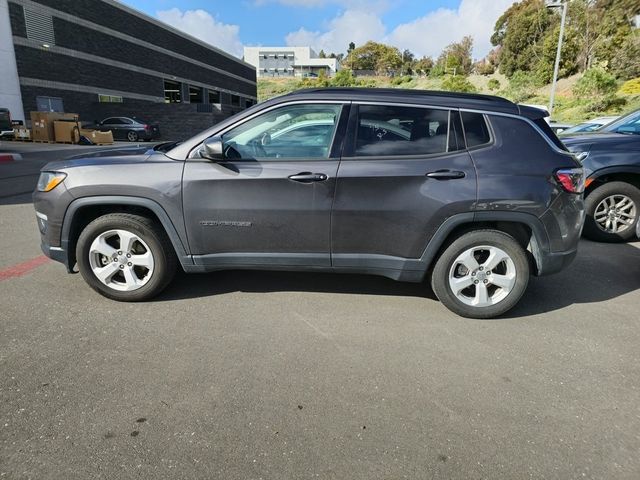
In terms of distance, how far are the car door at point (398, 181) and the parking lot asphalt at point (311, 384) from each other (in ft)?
2.18

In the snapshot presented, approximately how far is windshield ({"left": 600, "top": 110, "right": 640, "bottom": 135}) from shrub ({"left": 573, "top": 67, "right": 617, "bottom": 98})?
94.3 feet

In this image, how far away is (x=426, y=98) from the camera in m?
3.34

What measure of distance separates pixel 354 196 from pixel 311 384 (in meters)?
1.43

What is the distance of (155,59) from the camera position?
35531mm

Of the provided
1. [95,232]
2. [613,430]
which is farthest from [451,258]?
[95,232]

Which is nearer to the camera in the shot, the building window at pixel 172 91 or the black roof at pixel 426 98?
the black roof at pixel 426 98

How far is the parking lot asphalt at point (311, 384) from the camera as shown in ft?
6.79

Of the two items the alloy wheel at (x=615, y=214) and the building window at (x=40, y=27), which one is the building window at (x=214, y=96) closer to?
the building window at (x=40, y=27)

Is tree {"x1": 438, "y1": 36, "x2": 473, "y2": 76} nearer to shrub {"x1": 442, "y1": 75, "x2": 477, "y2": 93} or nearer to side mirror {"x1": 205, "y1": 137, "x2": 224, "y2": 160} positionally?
shrub {"x1": 442, "y1": 75, "x2": 477, "y2": 93}

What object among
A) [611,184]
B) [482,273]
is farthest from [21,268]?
[611,184]

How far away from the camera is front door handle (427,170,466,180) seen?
3193 mm

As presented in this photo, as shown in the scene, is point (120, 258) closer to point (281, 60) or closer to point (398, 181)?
point (398, 181)

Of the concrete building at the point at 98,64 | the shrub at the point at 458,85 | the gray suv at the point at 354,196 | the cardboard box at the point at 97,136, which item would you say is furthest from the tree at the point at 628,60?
the gray suv at the point at 354,196

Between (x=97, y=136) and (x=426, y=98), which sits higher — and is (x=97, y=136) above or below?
below
